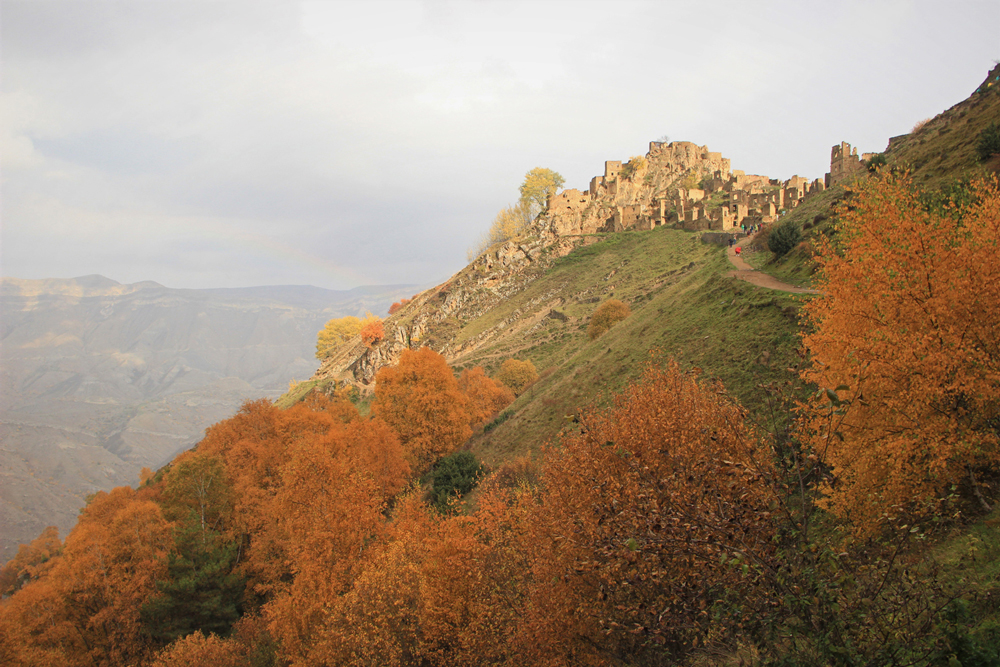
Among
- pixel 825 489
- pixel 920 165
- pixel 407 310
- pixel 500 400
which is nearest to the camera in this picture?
pixel 825 489

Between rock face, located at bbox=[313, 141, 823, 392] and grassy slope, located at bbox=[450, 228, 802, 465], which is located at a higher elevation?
rock face, located at bbox=[313, 141, 823, 392]

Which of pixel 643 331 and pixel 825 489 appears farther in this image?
pixel 643 331

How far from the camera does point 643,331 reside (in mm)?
33188

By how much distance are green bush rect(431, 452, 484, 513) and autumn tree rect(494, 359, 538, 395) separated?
17.4m

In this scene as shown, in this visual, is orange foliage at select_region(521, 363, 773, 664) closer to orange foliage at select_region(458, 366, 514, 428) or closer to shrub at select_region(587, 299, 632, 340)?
orange foliage at select_region(458, 366, 514, 428)

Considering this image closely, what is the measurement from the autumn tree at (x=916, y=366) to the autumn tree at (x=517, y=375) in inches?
1452

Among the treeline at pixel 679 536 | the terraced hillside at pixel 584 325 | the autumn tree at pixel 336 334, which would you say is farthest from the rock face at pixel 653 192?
the treeline at pixel 679 536

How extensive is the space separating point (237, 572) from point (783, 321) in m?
33.1

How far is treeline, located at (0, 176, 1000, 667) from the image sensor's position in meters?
6.45

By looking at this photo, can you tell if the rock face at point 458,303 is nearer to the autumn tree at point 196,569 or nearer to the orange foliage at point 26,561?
the orange foliage at point 26,561

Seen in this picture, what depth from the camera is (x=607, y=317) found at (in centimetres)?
4744

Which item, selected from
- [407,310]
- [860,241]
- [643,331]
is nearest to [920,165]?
[643,331]

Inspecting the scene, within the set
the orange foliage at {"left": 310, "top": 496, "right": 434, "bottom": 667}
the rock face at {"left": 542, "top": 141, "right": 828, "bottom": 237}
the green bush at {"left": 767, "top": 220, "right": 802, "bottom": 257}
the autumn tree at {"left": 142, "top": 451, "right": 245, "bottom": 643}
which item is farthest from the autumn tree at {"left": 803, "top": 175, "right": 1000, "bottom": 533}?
the rock face at {"left": 542, "top": 141, "right": 828, "bottom": 237}

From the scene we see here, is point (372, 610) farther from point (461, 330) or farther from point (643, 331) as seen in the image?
point (461, 330)
